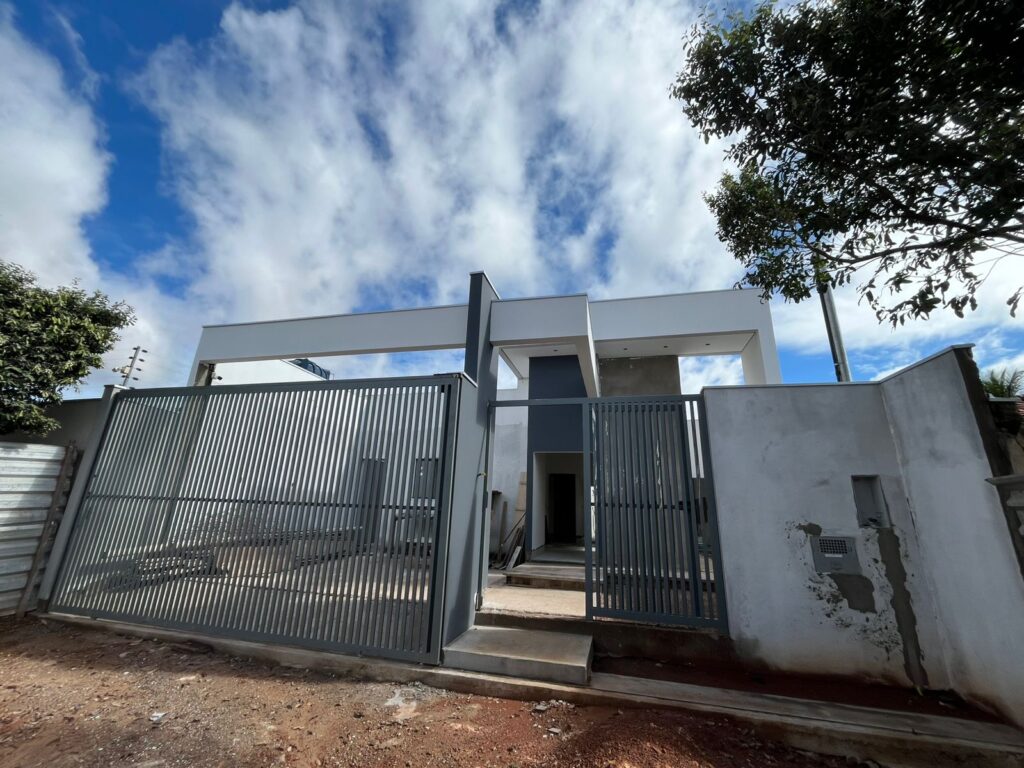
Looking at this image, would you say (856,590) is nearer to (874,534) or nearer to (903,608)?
(903,608)

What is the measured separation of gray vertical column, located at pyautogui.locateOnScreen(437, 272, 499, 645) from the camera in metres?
3.92

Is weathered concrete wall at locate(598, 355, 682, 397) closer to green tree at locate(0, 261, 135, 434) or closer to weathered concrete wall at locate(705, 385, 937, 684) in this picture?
weathered concrete wall at locate(705, 385, 937, 684)

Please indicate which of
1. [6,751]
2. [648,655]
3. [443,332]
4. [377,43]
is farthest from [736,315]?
[6,751]

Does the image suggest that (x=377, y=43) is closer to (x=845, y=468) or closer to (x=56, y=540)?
(x=845, y=468)

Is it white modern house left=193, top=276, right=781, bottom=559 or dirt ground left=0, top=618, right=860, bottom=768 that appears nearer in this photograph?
dirt ground left=0, top=618, right=860, bottom=768

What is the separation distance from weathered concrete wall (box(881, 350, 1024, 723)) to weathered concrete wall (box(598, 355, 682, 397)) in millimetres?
7021

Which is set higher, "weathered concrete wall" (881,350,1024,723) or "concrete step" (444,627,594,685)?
"weathered concrete wall" (881,350,1024,723)

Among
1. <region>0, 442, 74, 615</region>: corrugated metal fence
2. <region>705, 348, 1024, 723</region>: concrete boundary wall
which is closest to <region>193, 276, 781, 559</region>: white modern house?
<region>705, 348, 1024, 723</region>: concrete boundary wall

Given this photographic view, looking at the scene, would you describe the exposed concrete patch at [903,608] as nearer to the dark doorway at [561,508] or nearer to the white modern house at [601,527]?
the white modern house at [601,527]

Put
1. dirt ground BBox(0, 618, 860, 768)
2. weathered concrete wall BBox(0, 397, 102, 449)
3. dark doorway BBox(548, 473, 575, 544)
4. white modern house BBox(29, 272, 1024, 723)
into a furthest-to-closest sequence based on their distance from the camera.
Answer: dark doorway BBox(548, 473, 575, 544), weathered concrete wall BBox(0, 397, 102, 449), white modern house BBox(29, 272, 1024, 723), dirt ground BBox(0, 618, 860, 768)

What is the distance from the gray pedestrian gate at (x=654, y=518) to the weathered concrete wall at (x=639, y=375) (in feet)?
21.1

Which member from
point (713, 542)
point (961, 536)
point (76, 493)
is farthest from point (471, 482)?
point (76, 493)

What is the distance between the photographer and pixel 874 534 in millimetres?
3600

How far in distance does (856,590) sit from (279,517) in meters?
5.75
